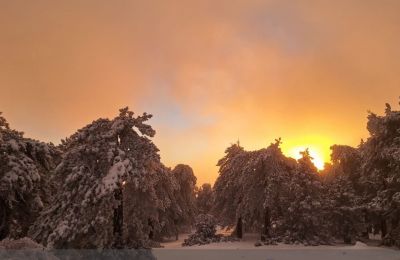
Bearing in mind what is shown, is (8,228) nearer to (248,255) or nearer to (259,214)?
(248,255)

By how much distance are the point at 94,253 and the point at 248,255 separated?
10.1m

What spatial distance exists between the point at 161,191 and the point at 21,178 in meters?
17.8

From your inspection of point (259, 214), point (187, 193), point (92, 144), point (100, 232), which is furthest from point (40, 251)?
Result: point (187, 193)

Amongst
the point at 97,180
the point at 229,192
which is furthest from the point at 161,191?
the point at 97,180

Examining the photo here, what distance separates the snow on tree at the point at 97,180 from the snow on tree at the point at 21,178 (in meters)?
1.78

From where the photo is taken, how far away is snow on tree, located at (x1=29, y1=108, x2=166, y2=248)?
696 inches

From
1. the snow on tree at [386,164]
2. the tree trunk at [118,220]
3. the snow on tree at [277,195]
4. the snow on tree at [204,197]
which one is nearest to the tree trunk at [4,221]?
the tree trunk at [118,220]

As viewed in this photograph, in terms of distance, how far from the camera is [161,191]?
3631cm

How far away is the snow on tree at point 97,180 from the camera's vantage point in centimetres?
1767

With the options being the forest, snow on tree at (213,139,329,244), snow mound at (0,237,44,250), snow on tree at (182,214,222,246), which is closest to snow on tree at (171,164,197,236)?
the forest

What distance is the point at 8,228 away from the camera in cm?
2123

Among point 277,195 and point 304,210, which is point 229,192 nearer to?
point 277,195

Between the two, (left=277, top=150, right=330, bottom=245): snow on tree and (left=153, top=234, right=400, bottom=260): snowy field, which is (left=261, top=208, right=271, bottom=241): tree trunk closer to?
(left=277, top=150, right=330, bottom=245): snow on tree

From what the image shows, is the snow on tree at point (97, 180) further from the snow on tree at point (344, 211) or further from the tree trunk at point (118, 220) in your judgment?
the snow on tree at point (344, 211)
